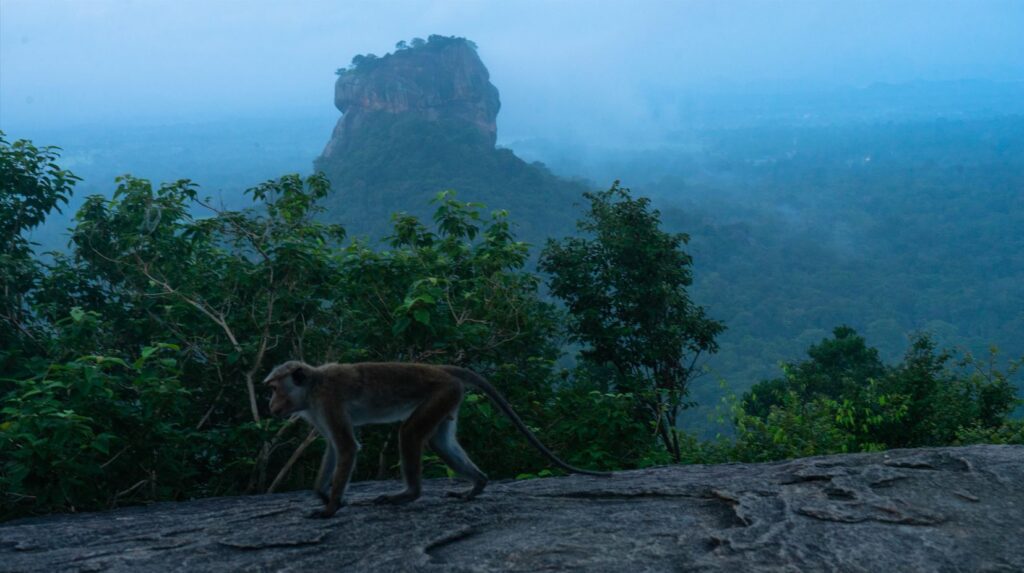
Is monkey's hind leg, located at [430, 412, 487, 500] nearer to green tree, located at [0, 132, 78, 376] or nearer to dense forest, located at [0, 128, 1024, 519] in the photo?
dense forest, located at [0, 128, 1024, 519]

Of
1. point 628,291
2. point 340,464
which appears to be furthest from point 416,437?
point 628,291

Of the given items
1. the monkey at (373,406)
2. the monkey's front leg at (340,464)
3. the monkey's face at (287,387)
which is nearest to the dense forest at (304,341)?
the monkey's face at (287,387)

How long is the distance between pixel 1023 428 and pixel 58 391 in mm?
11047

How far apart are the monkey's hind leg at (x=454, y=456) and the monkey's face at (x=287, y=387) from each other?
3.36ft

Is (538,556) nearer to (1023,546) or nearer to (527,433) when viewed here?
(527,433)

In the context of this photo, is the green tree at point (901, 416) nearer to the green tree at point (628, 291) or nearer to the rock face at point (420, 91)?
the green tree at point (628, 291)

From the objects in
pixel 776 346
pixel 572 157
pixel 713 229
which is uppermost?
pixel 572 157

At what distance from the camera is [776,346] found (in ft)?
225

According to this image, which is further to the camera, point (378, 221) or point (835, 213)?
point (835, 213)

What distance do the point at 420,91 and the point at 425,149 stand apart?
13.2 m

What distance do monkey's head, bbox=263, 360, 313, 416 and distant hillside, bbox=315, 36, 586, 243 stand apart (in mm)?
71883

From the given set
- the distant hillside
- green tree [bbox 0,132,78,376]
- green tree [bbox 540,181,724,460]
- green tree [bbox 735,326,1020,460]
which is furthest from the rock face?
green tree [bbox 735,326,1020,460]

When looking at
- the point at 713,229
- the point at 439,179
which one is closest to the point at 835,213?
the point at 713,229

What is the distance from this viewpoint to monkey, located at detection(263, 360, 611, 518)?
589 centimetres
